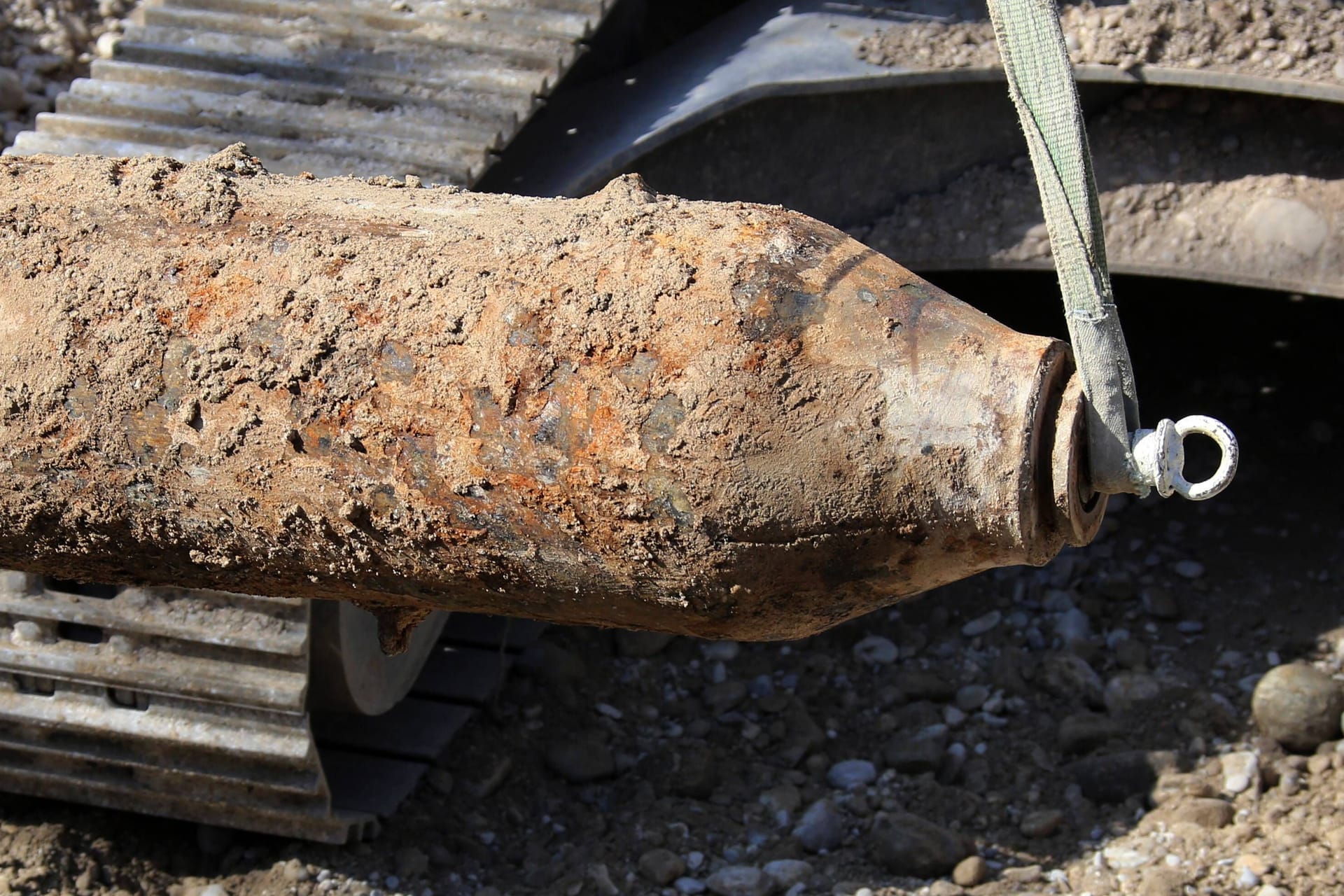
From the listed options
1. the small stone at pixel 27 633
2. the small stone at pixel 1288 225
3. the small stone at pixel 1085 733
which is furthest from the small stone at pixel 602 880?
the small stone at pixel 1288 225

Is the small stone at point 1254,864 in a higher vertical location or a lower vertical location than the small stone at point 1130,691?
lower

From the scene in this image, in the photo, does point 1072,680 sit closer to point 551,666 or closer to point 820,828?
point 820,828

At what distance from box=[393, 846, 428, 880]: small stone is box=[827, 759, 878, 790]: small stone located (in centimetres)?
107

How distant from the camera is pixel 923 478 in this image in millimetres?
1360

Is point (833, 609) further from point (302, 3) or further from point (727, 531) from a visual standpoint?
point (302, 3)

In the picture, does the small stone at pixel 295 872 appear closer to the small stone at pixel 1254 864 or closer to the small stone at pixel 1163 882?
the small stone at pixel 1163 882

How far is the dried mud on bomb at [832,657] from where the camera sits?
130 inches

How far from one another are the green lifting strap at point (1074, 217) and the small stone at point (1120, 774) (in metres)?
2.46

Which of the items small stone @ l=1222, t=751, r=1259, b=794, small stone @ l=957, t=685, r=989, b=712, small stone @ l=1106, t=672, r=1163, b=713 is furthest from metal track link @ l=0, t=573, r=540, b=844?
small stone @ l=1222, t=751, r=1259, b=794

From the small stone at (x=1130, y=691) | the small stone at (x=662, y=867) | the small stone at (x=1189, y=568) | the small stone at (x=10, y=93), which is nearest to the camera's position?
the small stone at (x=662, y=867)

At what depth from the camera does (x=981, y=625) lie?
4305mm

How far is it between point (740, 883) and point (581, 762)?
2.10ft

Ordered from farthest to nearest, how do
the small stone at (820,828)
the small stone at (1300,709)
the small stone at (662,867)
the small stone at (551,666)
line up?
the small stone at (551,666), the small stone at (1300,709), the small stone at (820,828), the small stone at (662,867)

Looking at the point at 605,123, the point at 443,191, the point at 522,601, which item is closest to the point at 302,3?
the point at 605,123
